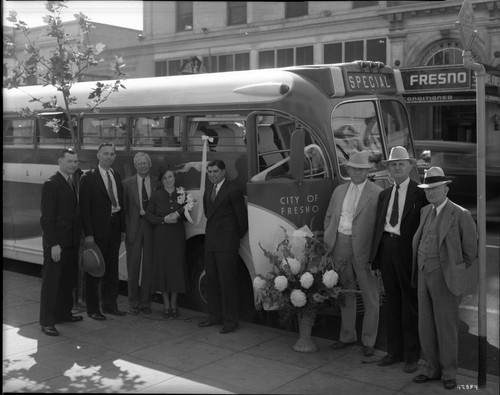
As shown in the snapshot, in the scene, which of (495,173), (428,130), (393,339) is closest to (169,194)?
(393,339)

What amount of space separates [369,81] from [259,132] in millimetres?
1508

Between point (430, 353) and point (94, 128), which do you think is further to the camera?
point (94, 128)

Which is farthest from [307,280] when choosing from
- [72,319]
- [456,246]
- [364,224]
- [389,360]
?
[72,319]

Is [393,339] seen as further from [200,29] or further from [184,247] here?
[200,29]

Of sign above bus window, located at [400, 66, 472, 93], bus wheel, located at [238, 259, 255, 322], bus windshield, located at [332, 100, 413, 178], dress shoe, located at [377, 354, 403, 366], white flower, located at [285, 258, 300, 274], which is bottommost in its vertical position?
dress shoe, located at [377, 354, 403, 366]

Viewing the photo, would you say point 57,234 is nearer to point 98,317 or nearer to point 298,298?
point 98,317

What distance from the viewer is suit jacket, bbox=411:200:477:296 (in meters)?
5.28

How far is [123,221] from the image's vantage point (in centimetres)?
770

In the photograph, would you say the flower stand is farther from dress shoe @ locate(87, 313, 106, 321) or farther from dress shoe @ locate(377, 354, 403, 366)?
dress shoe @ locate(87, 313, 106, 321)

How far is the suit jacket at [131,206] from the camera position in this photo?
7680 millimetres

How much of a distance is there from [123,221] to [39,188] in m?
2.26

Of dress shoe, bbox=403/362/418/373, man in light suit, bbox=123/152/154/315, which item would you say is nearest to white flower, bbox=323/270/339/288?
A: dress shoe, bbox=403/362/418/373

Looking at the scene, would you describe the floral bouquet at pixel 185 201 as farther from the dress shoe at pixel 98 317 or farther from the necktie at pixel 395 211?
the necktie at pixel 395 211

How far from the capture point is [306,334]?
632 centimetres
